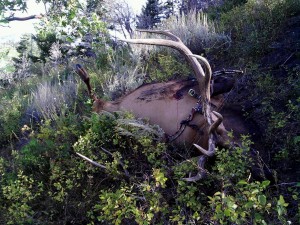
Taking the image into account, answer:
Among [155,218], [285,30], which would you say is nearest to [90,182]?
[155,218]

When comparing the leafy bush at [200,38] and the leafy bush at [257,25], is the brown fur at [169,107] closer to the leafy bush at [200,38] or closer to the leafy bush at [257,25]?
the leafy bush at [257,25]

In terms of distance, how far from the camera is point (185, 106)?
11.5ft

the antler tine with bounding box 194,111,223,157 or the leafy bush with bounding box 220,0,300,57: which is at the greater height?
the leafy bush with bounding box 220,0,300,57

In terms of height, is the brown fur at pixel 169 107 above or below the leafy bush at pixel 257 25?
below

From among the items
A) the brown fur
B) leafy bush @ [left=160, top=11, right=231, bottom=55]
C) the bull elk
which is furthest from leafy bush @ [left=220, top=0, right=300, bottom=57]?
the brown fur

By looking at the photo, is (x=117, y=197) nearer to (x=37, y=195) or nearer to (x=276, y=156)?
(x=37, y=195)

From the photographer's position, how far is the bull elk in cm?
292

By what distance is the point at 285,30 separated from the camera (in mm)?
5062

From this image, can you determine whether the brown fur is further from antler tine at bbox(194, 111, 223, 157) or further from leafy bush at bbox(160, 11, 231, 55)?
leafy bush at bbox(160, 11, 231, 55)

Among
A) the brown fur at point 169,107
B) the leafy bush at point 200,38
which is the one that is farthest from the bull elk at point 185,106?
the leafy bush at point 200,38

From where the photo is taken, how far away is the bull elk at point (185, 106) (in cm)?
292

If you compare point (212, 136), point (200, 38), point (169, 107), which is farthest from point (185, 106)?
point (200, 38)

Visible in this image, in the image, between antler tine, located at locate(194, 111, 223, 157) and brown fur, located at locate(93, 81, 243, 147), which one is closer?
antler tine, located at locate(194, 111, 223, 157)

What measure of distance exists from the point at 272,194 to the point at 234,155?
0.41m
